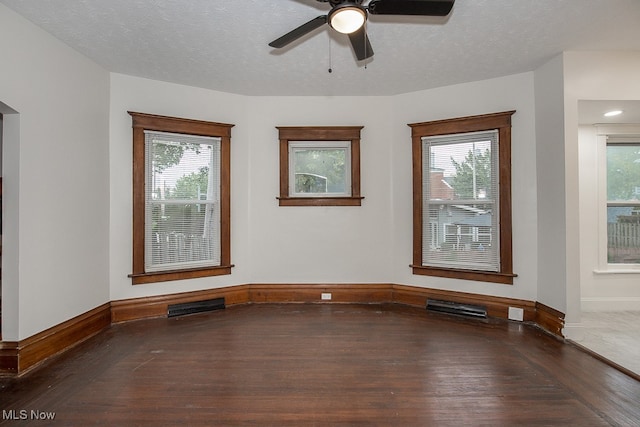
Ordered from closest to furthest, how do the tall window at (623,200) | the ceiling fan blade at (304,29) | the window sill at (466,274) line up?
the ceiling fan blade at (304,29)
the window sill at (466,274)
the tall window at (623,200)

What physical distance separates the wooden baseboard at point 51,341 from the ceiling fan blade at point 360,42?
350 cm

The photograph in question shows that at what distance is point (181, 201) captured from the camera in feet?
12.7

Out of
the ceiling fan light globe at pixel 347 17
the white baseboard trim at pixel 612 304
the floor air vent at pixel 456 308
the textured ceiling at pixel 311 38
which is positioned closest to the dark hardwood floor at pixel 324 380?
the floor air vent at pixel 456 308

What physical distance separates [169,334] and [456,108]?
4.18 metres

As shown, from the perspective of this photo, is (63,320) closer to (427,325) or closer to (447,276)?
(427,325)

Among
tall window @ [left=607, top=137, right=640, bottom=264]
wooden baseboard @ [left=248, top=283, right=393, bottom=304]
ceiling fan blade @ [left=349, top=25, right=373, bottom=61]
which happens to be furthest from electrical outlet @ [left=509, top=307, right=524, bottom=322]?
ceiling fan blade @ [left=349, top=25, right=373, bottom=61]

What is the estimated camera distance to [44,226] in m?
2.72

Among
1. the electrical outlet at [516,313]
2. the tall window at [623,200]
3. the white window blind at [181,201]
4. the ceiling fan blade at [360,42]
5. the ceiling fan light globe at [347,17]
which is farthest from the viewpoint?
the tall window at [623,200]

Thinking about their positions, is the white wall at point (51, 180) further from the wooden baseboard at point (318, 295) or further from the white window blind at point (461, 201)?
the white window blind at point (461, 201)

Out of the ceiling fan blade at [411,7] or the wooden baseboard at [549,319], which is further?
the wooden baseboard at [549,319]

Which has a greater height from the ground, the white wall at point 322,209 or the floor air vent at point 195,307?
the white wall at point 322,209

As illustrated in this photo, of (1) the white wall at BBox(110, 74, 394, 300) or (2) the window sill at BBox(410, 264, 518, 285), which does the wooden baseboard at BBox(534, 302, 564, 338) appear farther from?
(1) the white wall at BBox(110, 74, 394, 300)

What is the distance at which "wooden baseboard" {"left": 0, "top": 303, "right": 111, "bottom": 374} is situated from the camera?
2.46 meters

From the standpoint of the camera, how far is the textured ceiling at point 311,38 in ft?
8.04
